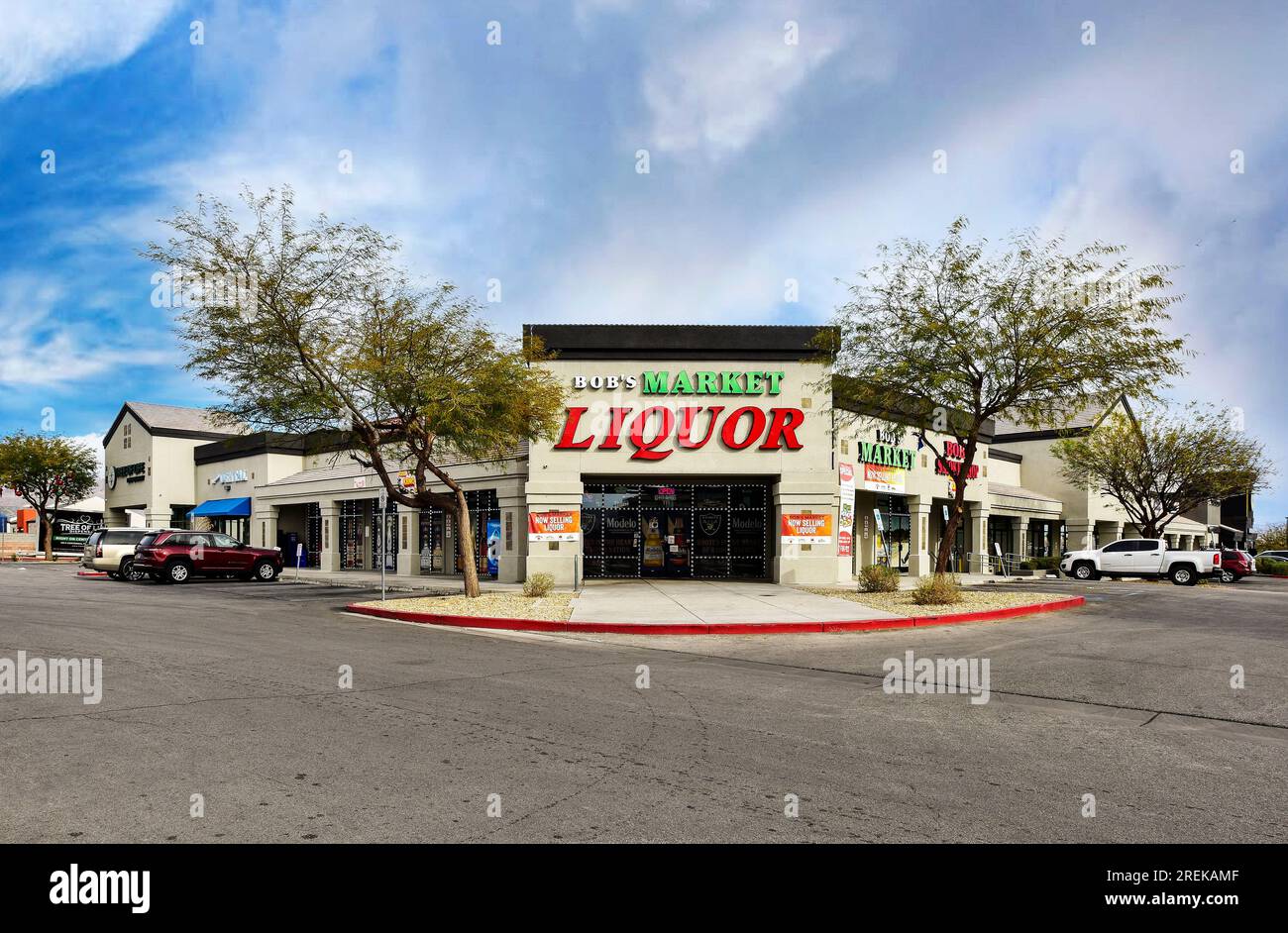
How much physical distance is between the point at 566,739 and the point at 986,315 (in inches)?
661

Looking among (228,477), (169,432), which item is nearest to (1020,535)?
(228,477)

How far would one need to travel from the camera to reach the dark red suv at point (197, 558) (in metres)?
28.2

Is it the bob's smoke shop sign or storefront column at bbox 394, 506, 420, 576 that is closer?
the bob's smoke shop sign

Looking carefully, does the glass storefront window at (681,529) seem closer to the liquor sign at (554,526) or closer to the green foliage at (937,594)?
the liquor sign at (554,526)

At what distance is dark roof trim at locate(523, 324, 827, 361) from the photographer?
25125 millimetres

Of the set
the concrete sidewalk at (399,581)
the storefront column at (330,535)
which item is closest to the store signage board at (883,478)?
the concrete sidewalk at (399,581)

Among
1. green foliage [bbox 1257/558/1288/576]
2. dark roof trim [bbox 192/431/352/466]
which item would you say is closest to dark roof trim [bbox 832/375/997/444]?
dark roof trim [bbox 192/431/352/466]

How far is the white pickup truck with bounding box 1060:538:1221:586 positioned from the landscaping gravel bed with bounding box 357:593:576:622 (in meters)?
23.0

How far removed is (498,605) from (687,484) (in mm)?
11689

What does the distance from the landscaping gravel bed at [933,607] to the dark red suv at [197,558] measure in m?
19.7

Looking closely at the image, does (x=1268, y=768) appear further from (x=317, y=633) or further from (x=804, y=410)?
(x=804, y=410)

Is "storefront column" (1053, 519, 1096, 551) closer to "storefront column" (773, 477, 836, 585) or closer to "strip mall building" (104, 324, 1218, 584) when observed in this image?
"strip mall building" (104, 324, 1218, 584)
